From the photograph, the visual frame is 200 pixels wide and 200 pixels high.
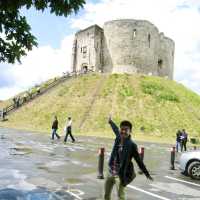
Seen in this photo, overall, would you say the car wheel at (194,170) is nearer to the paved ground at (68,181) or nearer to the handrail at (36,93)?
the paved ground at (68,181)

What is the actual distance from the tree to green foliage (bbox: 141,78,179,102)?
165 ft

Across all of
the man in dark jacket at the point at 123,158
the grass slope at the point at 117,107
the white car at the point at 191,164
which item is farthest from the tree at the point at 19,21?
the grass slope at the point at 117,107

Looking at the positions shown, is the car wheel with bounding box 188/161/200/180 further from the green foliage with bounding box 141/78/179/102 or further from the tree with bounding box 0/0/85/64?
the green foliage with bounding box 141/78/179/102

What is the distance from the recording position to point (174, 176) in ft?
49.2

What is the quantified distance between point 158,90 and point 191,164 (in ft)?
150

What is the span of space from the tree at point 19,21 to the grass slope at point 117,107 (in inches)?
1393

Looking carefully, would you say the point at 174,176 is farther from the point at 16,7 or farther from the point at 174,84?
the point at 174,84

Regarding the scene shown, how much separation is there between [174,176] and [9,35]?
9378 mm

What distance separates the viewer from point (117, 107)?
2083 inches

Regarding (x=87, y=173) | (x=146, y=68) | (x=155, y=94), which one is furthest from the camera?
(x=146, y=68)

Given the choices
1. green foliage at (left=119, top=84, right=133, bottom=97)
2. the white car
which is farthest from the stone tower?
the white car

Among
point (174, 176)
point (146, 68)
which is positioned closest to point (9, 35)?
point (174, 176)

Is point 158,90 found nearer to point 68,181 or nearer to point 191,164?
point 191,164

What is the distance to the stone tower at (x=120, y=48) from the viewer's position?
72.4m
